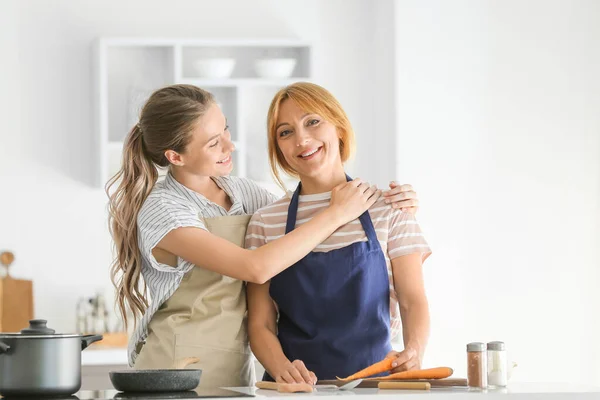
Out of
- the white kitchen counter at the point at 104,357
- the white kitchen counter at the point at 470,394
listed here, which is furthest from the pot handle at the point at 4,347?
the white kitchen counter at the point at 104,357

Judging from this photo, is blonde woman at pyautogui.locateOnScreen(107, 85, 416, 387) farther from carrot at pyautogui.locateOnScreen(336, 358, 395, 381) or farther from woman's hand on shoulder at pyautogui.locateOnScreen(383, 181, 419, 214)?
carrot at pyautogui.locateOnScreen(336, 358, 395, 381)

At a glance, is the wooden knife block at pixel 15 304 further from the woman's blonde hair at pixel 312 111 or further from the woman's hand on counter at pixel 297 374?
the woman's hand on counter at pixel 297 374

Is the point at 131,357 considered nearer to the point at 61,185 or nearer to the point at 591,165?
the point at 61,185

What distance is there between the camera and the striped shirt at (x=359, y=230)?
7.91 ft

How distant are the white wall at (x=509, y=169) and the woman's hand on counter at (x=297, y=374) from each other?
2.57 m

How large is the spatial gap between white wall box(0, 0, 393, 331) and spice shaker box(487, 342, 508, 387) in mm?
2933

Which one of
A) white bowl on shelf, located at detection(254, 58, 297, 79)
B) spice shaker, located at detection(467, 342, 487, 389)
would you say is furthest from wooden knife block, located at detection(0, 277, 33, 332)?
spice shaker, located at detection(467, 342, 487, 389)

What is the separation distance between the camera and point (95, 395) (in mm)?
1751

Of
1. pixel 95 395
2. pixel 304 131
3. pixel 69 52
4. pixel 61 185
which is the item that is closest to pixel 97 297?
pixel 61 185

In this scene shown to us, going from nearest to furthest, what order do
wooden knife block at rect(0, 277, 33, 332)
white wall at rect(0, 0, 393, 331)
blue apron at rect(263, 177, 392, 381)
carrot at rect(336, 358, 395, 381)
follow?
carrot at rect(336, 358, 395, 381) → blue apron at rect(263, 177, 392, 381) → wooden knife block at rect(0, 277, 33, 332) → white wall at rect(0, 0, 393, 331)

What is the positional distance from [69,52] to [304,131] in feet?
9.26

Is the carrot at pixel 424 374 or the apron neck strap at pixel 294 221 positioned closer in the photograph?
the carrot at pixel 424 374

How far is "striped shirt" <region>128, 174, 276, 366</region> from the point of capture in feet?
7.82

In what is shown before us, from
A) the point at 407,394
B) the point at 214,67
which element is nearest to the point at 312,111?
the point at 407,394
